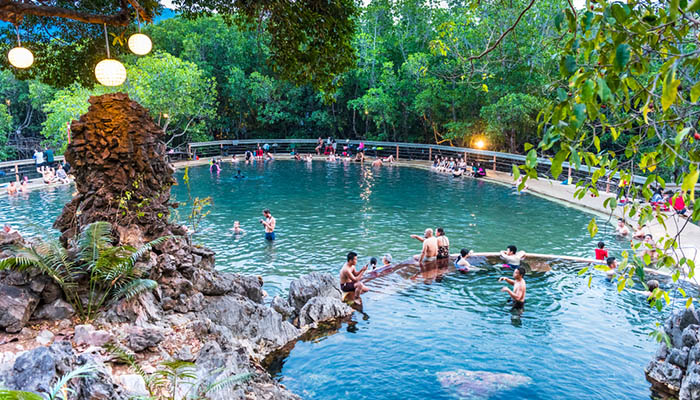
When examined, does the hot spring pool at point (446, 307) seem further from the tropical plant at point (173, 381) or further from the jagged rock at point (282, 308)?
the tropical plant at point (173, 381)

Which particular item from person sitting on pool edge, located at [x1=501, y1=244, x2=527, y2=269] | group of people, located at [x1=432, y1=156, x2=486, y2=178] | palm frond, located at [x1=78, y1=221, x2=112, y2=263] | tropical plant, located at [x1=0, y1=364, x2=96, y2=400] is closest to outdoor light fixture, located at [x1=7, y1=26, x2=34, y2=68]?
palm frond, located at [x1=78, y1=221, x2=112, y2=263]

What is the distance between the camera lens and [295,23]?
8008 millimetres

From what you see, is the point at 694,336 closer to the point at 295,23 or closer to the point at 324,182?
the point at 295,23

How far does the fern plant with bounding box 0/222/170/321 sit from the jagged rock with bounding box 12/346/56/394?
6.48 feet

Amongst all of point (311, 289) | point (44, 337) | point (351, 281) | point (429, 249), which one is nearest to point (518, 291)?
point (429, 249)

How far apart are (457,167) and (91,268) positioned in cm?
2335

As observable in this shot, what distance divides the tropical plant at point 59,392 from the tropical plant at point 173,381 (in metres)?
0.60

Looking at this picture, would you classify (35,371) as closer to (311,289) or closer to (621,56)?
(621,56)

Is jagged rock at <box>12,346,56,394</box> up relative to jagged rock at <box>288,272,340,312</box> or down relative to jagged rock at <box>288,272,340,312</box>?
up

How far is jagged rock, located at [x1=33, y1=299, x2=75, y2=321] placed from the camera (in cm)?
626

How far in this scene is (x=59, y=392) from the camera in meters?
3.96

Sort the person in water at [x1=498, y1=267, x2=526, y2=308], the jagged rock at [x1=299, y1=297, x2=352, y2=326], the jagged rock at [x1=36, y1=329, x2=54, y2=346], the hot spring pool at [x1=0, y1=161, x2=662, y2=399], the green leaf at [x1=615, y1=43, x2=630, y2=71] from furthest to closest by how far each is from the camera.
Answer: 1. the person in water at [x1=498, y1=267, x2=526, y2=308]
2. the jagged rock at [x1=299, y1=297, x2=352, y2=326]
3. the hot spring pool at [x1=0, y1=161, x2=662, y2=399]
4. the jagged rock at [x1=36, y1=329, x2=54, y2=346]
5. the green leaf at [x1=615, y1=43, x2=630, y2=71]

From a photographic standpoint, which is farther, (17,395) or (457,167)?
(457,167)

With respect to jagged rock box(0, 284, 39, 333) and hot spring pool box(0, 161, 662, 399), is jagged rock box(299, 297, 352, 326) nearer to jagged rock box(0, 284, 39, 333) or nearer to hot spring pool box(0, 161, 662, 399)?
hot spring pool box(0, 161, 662, 399)
